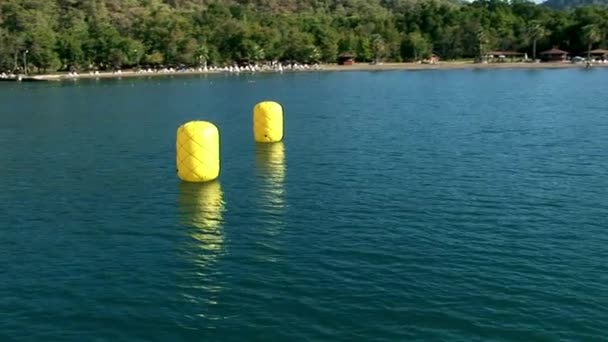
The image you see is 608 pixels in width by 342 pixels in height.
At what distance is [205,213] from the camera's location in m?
29.8

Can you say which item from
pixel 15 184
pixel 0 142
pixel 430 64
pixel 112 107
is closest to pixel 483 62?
pixel 430 64

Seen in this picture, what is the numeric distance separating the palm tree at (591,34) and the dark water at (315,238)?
14198 cm

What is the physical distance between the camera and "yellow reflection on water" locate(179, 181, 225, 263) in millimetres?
25183

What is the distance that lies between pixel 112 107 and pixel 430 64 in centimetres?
12120

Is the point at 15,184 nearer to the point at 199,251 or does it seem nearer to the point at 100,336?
the point at 199,251

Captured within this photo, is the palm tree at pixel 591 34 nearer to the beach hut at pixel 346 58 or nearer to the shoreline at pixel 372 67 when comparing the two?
the shoreline at pixel 372 67

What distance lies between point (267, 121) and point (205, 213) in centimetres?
1927

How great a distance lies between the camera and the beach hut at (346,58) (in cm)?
19512

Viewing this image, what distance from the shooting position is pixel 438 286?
20562 millimetres

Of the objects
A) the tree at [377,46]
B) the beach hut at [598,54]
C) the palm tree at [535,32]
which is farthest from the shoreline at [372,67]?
the palm tree at [535,32]

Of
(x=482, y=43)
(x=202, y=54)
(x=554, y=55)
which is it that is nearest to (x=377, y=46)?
(x=482, y=43)

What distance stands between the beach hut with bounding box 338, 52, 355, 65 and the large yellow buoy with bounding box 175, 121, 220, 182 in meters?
163

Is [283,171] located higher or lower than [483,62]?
lower

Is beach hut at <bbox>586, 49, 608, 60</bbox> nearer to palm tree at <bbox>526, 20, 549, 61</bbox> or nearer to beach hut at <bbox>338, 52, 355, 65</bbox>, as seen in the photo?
palm tree at <bbox>526, 20, 549, 61</bbox>
